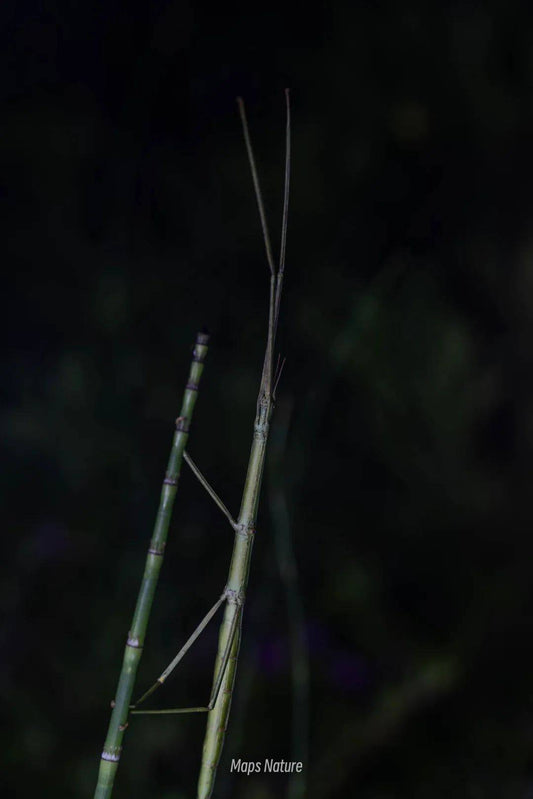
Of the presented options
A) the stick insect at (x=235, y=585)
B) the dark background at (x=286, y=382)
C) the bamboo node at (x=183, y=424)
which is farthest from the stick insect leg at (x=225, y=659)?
the dark background at (x=286, y=382)

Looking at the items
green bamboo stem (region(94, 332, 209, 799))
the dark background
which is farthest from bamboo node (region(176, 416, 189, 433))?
the dark background

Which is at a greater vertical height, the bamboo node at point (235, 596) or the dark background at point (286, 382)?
the dark background at point (286, 382)

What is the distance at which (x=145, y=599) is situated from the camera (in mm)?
426

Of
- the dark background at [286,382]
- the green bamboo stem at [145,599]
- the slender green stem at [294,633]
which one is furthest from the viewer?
the slender green stem at [294,633]

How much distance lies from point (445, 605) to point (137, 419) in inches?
16.2

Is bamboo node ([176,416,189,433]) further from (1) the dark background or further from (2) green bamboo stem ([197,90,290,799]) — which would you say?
(1) the dark background

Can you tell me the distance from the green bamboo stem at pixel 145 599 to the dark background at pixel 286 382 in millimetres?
319

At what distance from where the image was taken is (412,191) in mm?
803

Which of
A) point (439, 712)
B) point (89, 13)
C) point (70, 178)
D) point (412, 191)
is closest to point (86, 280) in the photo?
point (70, 178)

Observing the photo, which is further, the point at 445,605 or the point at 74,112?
the point at 445,605

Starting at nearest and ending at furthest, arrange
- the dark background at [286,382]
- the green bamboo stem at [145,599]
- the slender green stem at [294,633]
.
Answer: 1. the green bamboo stem at [145,599]
2. the dark background at [286,382]
3. the slender green stem at [294,633]

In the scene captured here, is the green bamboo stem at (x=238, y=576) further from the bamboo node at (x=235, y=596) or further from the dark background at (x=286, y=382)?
the dark background at (x=286, y=382)

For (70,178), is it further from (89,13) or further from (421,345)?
(421,345)

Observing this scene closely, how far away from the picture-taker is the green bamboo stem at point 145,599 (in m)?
0.42
